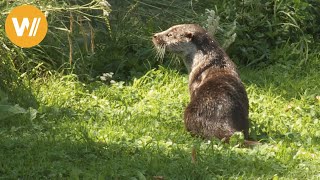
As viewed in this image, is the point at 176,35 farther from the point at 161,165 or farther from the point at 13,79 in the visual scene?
the point at 161,165

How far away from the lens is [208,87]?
5.84 metres

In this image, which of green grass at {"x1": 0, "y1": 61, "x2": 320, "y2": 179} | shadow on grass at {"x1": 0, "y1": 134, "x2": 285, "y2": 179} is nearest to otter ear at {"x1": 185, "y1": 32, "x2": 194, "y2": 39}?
green grass at {"x1": 0, "y1": 61, "x2": 320, "y2": 179}

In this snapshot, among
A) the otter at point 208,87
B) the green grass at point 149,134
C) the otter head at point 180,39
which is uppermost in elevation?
the otter head at point 180,39

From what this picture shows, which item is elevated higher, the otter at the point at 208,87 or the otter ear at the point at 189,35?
the otter ear at the point at 189,35

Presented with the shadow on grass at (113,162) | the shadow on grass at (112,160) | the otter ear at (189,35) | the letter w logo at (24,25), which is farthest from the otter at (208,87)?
the letter w logo at (24,25)

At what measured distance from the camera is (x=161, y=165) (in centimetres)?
476

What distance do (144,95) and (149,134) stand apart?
1338 mm

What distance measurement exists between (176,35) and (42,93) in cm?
131

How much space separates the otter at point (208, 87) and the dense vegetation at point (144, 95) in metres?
0.16

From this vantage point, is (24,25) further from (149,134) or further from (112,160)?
(112,160)

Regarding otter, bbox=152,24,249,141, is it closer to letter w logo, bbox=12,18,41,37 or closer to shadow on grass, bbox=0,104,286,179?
shadow on grass, bbox=0,104,286,179

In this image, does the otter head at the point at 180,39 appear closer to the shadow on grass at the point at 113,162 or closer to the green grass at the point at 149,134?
the green grass at the point at 149,134

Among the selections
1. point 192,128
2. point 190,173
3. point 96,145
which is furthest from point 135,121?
point 190,173

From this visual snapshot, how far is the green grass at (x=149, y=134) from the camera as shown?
4703 mm
